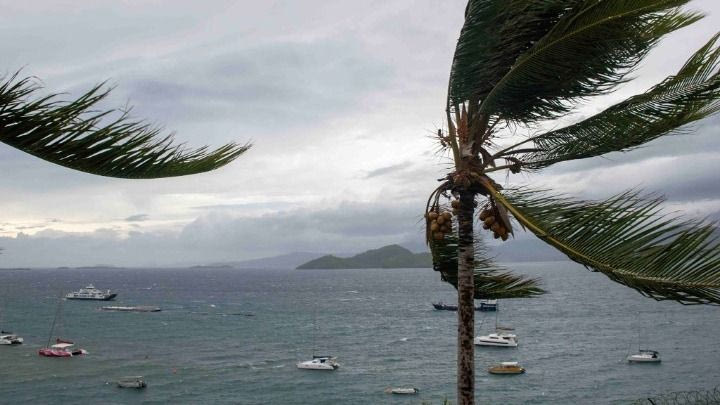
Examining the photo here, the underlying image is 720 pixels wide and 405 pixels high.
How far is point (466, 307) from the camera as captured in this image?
7.54 meters

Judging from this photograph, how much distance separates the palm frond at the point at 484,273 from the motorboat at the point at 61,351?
7870 cm

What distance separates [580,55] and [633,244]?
235 centimetres

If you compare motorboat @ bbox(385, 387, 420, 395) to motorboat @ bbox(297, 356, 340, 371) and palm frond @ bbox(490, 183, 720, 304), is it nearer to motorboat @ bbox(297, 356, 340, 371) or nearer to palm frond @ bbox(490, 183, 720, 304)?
motorboat @ bbox(297, 356, 340, 371)

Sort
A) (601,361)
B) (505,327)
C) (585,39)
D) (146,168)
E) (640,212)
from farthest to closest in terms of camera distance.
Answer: (505,327) < (601,361) < (585,39) < (640,212) < (146,168)

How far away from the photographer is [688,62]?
6.70m

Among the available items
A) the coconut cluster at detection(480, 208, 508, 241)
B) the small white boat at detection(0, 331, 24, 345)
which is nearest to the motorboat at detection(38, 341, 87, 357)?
the small white boat at detection(0, 331, 24, 345)

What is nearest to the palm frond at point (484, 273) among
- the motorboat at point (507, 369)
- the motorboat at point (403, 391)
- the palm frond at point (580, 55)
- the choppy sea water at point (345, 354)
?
the palm frond at point (580, 55)

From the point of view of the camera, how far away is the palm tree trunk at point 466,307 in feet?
24.4

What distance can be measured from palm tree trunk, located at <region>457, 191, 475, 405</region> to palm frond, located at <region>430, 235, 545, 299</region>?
993 mm

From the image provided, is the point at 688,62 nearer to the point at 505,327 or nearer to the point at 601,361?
the point at 601,361

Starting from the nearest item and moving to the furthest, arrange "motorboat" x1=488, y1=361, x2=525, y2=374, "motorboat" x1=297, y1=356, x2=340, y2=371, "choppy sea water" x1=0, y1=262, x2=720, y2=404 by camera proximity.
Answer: "choppy sea water" x1=0, y1=262, x2=720, y2=404 → "motorboat" x1=488, y1=361, x2=525, y2=374 → "motorboat" x1=297, y1=356, x2=340, y2=371

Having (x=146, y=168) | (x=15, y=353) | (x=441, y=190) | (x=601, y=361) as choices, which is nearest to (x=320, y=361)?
(x=601, y=361)

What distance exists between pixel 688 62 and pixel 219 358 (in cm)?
7492

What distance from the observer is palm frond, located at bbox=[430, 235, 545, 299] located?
8805mm
